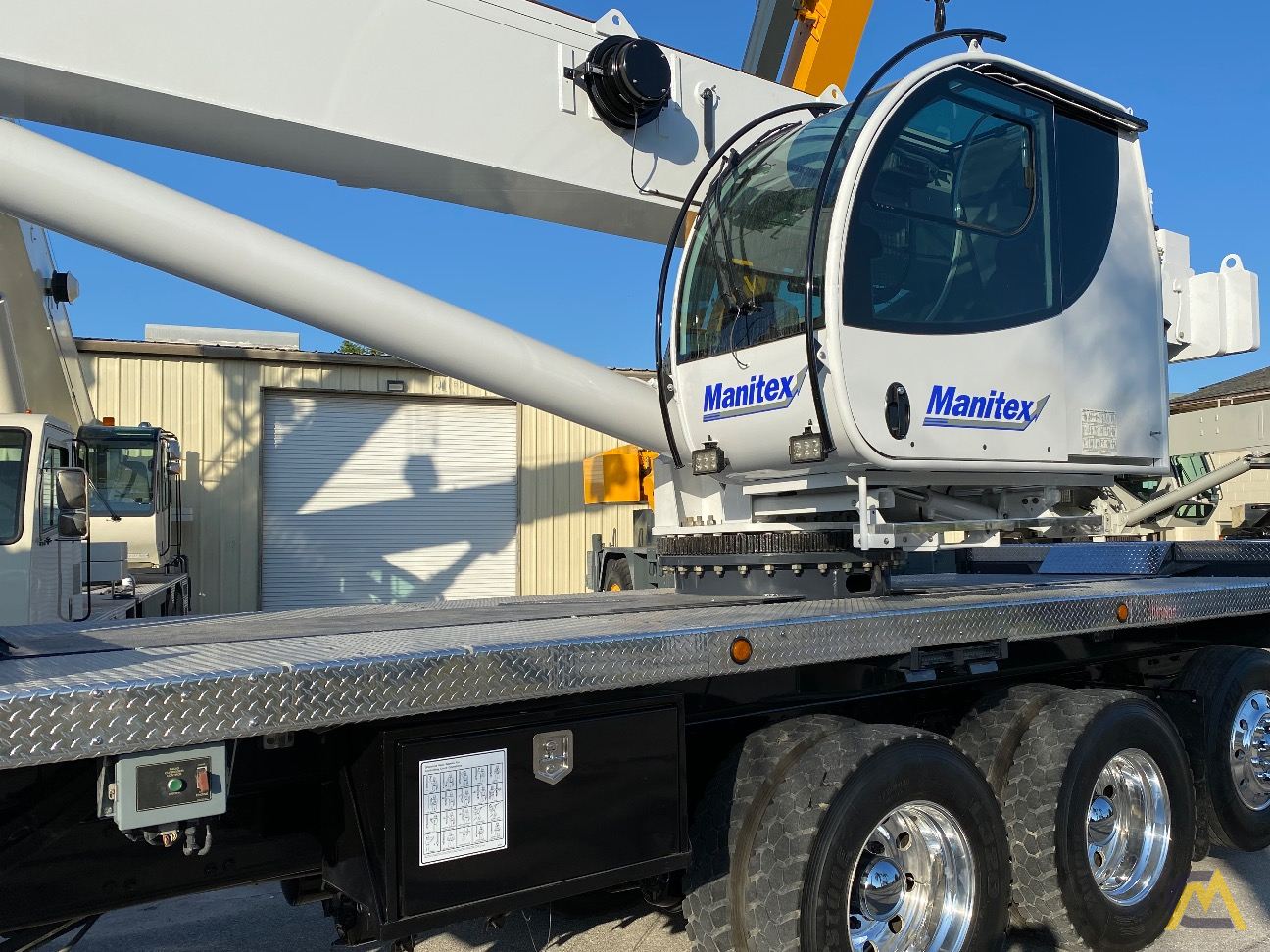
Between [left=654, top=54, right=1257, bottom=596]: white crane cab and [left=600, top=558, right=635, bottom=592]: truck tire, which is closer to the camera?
[left=654, top=54, right=1257, bottom=596]: white crane cab

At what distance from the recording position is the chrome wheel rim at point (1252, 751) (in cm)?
554

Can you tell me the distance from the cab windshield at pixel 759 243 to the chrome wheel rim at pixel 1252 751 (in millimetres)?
3197

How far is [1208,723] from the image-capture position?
541cm

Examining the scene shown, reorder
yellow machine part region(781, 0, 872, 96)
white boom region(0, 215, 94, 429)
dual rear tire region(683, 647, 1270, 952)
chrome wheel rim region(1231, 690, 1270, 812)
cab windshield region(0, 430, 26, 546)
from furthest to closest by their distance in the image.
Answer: white boom region(0, 215, 94, 429)
cab windshield region(0, 430, 26, 546)
yellow machine part region(781, 0, 872, 96)
chrome wheel rim region(1231, 690, 1270, 812)
dual rear tire region(683, 647, 1270, 952)

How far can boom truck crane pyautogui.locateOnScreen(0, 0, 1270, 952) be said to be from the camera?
2920 millimetres

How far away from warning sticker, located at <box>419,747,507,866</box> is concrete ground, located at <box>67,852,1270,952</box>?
1.71 meters

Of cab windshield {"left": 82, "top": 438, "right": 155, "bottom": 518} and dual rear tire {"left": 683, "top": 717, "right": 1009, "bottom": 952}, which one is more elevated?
cab windshield {"left": 82, "top": 438, "right": 155, "bottom": 518}

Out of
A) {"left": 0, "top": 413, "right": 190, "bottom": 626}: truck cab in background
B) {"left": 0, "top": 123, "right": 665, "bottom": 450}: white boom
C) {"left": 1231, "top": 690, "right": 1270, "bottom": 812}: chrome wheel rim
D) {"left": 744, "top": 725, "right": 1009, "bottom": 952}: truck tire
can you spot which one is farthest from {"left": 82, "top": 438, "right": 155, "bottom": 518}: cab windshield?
{"left": 1231, "top": 690, "right": 1270, "bottom": 812}: chrome wheel rim

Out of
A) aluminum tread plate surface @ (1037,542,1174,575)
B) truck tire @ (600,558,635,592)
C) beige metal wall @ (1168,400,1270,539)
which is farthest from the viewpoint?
truck tire @ (600,558,635,592)

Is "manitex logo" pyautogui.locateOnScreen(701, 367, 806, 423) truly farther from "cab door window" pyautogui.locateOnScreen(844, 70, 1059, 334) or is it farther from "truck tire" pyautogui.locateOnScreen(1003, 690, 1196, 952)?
"truck tire" pyautogui.locateOnScreen(1003, 690, 1196, 952)

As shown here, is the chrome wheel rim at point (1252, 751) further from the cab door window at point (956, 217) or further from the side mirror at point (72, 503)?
the side mirror at point (72, 503)

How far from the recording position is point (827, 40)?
6.23m

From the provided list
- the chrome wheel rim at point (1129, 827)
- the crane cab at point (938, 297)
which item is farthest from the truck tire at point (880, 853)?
the crane cab at point (938, 297)

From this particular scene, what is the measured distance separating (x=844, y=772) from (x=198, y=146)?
3.12 meters
